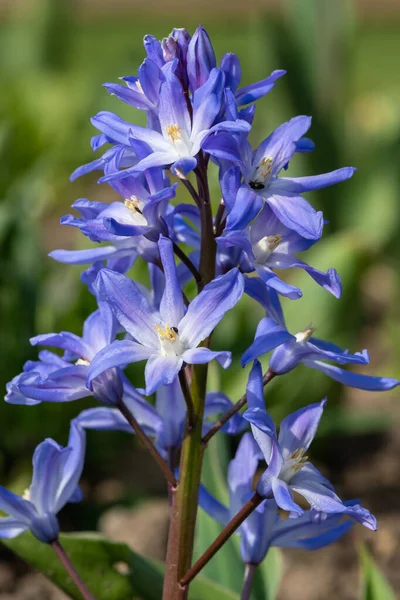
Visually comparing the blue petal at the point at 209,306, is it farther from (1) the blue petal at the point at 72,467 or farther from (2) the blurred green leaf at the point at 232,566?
(2) the blurred green leaf at the point at 232,566

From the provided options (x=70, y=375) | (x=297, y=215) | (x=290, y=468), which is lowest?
(x=290, y=468)

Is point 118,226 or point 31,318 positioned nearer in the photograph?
point 118,226

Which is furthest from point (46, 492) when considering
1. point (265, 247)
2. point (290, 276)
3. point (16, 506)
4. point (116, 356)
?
point (290, 276)

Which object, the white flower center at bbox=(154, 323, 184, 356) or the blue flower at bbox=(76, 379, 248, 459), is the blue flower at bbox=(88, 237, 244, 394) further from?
the blue flower at bbox=(76, 379, 248, 459)

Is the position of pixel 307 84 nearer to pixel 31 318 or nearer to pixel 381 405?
pixel 381 405

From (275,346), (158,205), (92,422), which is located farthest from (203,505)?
(158,205)

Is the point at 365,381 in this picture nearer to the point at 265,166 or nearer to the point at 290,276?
the point at 265,166
